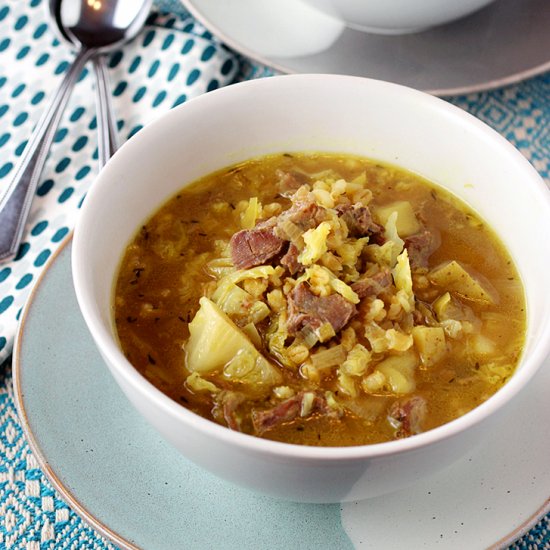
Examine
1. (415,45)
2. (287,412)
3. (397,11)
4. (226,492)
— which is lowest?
(226,492)

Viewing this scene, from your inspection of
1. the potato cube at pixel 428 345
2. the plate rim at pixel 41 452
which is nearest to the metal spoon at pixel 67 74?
the plate rim at pixel 41 452

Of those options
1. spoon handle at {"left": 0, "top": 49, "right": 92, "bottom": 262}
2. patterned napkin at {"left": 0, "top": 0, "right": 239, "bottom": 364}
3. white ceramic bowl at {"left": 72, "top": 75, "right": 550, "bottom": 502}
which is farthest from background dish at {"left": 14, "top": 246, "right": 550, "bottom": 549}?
patterned napkin at {"left": 0, "top": 0, "right": 239, "bottom": 364}

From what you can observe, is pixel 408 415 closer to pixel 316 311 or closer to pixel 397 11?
pixel 316 311

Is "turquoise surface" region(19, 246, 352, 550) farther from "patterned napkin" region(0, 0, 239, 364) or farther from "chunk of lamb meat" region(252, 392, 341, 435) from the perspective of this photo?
"patterned napkin" region(0, 0, 239, 364)

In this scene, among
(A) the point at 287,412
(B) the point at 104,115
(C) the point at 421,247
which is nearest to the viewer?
(A) the point at 287,412

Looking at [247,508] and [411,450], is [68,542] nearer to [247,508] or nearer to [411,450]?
[247,508]

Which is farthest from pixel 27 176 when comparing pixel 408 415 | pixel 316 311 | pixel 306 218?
pixel 408 415

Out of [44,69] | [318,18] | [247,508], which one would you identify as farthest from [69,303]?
[318,18]
